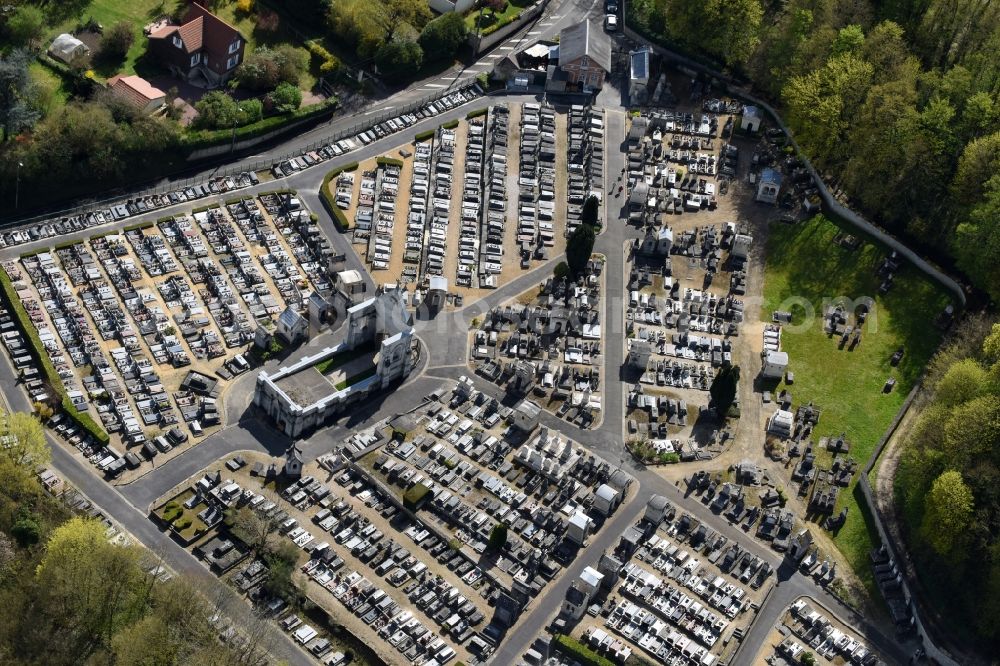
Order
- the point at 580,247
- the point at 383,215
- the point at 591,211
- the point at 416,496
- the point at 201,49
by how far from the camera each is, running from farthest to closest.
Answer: the point at 201,49
the point at 383,215
the point at 591,211
the point at 580,247
the point at 416,496

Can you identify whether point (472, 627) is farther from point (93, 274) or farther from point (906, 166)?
point (906, 166)

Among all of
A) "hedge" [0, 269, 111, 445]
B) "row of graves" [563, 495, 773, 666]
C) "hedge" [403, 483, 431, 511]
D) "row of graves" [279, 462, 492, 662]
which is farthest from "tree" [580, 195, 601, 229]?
"hedge" [0, 269, 111, 445]

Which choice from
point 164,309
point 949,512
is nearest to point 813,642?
point 949,512

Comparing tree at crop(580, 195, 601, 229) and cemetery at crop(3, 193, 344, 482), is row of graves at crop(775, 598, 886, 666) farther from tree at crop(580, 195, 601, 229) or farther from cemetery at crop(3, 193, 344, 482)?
cemetery at crop(3, 193, 344, 482)

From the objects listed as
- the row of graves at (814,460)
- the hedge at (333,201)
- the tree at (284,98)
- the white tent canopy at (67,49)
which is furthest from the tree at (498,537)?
the white tent canopy at (67,49)

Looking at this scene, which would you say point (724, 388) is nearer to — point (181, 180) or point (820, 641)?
point (820, 641)
